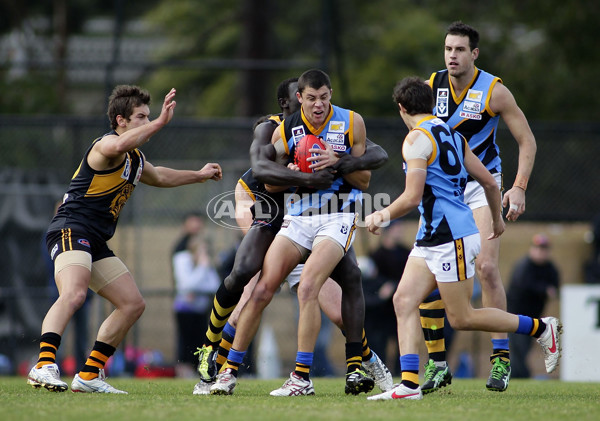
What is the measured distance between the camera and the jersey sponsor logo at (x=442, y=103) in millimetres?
7078

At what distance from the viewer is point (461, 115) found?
7023 mm

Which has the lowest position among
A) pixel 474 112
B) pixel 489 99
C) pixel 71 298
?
pixel 71 298

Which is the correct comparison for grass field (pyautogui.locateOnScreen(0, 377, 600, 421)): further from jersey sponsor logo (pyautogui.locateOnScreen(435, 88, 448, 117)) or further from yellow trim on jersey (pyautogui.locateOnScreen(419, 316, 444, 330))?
jersey sponsor logo (pyautogui.locateOnScreen(435, 88, 448, 117))

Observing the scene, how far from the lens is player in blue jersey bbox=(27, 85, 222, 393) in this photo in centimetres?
650

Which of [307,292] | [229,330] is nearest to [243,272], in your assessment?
[307,292]

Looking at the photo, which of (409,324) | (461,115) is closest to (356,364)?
(409,324)

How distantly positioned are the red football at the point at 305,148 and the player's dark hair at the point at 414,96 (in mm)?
684

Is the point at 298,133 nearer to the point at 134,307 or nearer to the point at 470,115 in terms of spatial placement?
the point at 470,115

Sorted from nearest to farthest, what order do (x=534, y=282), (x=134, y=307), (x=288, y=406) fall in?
(x=288, y=406) < (x=134, y=307) < (x=534, y=282)

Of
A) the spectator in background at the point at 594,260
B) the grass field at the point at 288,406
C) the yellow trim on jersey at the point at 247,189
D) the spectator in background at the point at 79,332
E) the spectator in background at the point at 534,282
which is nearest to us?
the grass field at the point at 288,406

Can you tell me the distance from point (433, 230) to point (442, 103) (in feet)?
4.94

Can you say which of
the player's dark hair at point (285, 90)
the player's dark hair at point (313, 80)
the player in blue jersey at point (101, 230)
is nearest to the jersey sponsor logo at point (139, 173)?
the player in blue jersey at point (101, 230)

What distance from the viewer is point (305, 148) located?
20.9ft

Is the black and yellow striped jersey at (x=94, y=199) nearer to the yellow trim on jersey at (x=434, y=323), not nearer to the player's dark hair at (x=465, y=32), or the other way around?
the yellow trim on jersey at (x=434, y=323)
